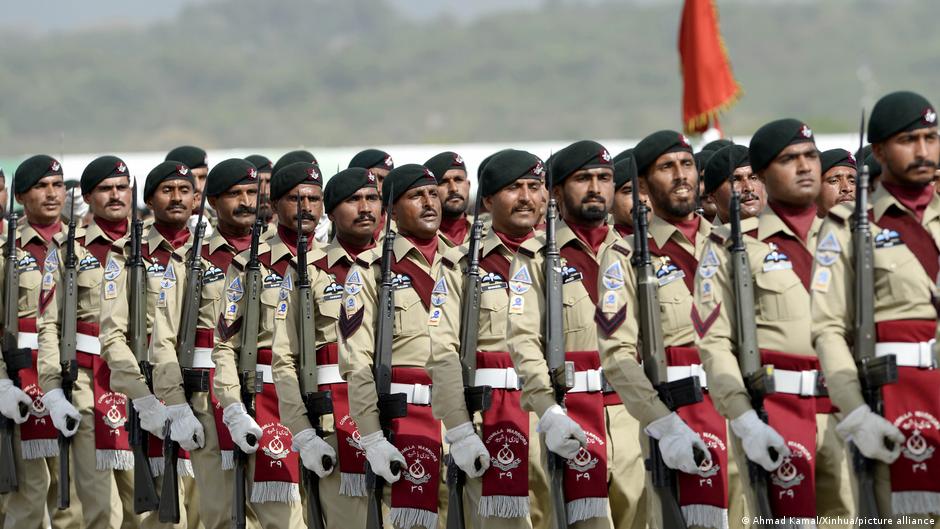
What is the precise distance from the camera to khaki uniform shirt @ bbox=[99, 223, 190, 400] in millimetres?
10945

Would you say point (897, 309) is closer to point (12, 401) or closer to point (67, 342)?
point (67, 342)

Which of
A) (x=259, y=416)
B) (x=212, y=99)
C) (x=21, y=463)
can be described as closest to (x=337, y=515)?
(x=259, y=416)

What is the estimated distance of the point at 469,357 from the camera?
8.89 metres

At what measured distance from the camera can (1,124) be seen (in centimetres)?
13075

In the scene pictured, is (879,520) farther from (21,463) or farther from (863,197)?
(21,463)

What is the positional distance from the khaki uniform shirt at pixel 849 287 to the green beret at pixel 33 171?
269 inches

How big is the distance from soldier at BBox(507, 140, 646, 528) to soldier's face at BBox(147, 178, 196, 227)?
11.1 ft

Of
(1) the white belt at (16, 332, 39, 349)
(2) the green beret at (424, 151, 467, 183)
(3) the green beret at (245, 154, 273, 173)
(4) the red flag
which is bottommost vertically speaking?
(1) the white belt at (16, 332, 39, 349)

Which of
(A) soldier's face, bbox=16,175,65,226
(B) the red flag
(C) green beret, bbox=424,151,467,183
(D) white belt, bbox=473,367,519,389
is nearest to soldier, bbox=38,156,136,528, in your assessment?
(A) soldier's face, bbox=16,175,65,226

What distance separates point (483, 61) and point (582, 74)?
1035cm

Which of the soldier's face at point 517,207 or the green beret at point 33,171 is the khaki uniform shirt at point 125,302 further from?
the soldier's face at point 517,207

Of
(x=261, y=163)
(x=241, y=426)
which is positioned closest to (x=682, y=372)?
(x=241, y=426)

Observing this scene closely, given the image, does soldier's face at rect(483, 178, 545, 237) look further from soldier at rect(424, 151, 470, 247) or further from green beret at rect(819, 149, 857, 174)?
green beret at rect(819, 149, 857, 174)

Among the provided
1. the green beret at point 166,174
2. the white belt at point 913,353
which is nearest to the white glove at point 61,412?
the green beret at point 166,174
